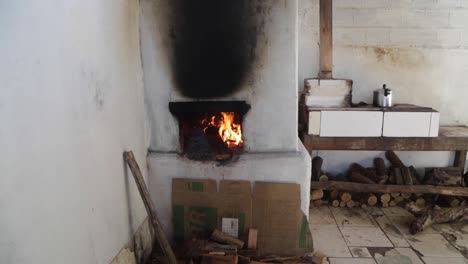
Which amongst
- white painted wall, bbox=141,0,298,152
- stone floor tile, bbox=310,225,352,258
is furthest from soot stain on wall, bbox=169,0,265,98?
stone floor tile, bbox=310,225,352,258

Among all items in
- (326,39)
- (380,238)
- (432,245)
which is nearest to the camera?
(432,245)

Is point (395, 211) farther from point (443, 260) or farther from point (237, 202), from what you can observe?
point (237, 202)

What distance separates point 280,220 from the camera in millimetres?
2986

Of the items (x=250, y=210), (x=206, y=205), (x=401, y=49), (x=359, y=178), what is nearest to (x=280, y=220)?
(x=250, y=210)

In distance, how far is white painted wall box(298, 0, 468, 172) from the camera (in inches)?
161

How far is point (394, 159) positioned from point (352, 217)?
1.01 m

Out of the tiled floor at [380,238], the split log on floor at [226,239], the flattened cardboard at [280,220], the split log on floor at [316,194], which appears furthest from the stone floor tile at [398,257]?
the split log on floor at [226,239]

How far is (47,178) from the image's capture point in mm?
1581

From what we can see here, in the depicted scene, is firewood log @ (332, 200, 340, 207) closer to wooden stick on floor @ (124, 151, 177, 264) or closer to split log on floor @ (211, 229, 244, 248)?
split log on floor @ (211, 229, 244, 248)

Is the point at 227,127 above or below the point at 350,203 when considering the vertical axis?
above

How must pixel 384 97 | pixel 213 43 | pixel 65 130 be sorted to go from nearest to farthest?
pixel 65 130 < pixel 213 43 < pixel 384 97

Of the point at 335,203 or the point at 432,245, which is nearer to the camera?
the point at 432,245

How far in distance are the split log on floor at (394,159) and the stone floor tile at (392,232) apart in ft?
2.39

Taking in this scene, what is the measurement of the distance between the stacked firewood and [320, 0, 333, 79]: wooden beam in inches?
44.1
